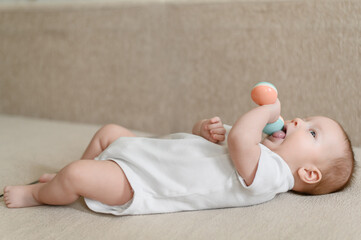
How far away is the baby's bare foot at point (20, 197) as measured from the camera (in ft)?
3.43

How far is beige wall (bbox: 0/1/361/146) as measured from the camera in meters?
1.50

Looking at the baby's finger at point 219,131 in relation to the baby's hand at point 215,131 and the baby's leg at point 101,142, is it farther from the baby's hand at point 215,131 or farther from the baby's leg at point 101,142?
the baby's leg at point 101,142

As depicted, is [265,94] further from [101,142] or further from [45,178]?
[45,178]

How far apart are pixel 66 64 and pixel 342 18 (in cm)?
123

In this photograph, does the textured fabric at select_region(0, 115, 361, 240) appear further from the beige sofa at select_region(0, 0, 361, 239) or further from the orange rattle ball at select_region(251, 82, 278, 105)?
the orange rattle ball at select_region(251, 82, 278, 105)

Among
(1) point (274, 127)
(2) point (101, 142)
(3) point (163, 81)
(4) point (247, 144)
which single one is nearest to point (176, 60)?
(3) point (163, 81)

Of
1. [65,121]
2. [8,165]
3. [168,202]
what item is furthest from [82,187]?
[65,121]

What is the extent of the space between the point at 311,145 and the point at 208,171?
27 centimetres

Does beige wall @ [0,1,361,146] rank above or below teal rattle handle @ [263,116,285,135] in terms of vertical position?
above

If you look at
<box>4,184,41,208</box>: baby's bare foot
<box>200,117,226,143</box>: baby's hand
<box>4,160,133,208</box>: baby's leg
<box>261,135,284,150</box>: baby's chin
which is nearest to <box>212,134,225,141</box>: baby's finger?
<box>200,117,226,143</box>: baby's hand

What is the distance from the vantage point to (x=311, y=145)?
106 centimetres

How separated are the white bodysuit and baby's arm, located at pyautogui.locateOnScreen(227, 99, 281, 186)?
0.06ft

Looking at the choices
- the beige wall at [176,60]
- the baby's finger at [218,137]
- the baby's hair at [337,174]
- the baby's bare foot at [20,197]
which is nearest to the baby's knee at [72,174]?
the baby's bare foot at [20,197]

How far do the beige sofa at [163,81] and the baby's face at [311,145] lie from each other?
10 centimetres
